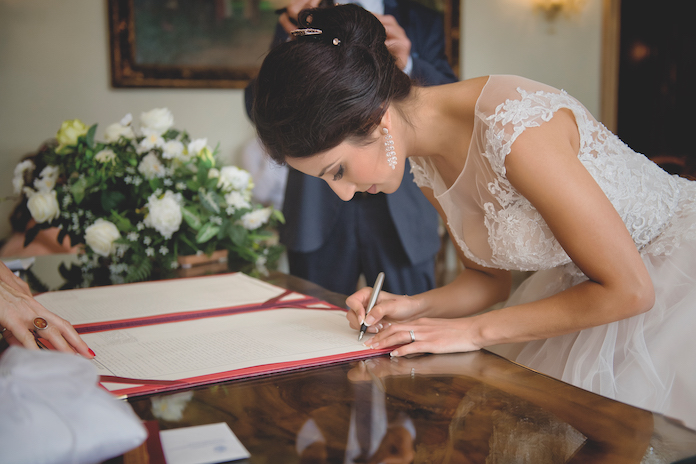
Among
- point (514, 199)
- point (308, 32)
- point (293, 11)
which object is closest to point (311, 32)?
point (308, 32)

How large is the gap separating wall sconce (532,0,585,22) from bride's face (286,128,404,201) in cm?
478

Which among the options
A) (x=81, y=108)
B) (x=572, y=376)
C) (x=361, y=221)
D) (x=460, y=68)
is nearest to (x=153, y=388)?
(x=572, y=376)

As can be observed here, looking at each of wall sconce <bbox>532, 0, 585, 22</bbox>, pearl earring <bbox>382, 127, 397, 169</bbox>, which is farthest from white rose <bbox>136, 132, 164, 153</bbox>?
wall sconce <bbox>532, 0, 585, 22</bbox>

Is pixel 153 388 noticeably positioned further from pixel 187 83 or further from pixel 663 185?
pixel 187 83

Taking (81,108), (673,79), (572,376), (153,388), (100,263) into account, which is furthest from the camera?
(673,79)

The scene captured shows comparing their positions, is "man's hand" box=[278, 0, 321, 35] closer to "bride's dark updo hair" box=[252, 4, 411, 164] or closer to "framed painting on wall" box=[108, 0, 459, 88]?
"bride's dark updo hair" box=[252, 4, 411, 164]

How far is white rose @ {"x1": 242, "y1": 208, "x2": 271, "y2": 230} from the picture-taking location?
1.92 m

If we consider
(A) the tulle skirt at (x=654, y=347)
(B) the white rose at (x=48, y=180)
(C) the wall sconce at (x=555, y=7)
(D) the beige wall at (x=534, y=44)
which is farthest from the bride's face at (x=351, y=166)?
(C) the wall sconce at (x=555, y=7)

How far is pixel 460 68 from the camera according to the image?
523 cm

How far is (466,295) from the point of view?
144 centimetres

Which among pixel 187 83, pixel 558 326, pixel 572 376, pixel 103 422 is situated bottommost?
pixel 572 376

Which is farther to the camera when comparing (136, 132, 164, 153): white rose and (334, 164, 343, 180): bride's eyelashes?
(136, 132, 164, 153): white rose

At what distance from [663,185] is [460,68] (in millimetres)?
4041

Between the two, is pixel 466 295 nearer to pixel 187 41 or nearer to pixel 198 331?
pixel 198 331
